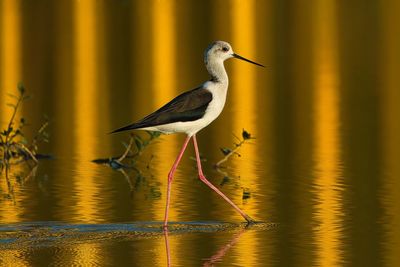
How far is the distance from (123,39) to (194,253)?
19302 millimetres

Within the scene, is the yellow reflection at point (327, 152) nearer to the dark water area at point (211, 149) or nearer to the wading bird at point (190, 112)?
the dark water area at point (211, 149)

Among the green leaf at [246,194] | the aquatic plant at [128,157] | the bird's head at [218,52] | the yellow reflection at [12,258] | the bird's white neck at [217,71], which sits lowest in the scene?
the yellow reflection at [12,258]

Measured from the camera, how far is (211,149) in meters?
14.5

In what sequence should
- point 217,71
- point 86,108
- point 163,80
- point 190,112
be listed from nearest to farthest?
point 190,112, point 217,71, point 86,108, point 163,80

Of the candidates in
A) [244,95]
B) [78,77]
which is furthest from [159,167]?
[78,77]

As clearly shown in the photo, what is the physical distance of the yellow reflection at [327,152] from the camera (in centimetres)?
927

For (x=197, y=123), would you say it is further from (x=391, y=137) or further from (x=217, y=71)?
(x=391, y=137)

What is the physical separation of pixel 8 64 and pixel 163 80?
3963 mm

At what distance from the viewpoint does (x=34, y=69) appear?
23359mm

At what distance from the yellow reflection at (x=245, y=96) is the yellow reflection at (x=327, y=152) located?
465 millimetres

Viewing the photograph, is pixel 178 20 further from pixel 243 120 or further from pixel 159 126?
pixel 159 126

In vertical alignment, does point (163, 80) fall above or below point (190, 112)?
above

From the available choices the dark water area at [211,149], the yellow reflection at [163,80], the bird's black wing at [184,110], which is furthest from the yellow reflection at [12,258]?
the bird's black wing at [184,110]

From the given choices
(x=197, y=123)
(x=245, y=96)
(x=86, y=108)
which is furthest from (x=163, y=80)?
(x=197, y=123)
